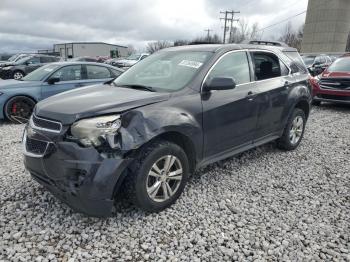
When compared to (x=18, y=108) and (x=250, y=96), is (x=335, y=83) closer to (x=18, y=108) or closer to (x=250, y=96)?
(x=250, y=96)

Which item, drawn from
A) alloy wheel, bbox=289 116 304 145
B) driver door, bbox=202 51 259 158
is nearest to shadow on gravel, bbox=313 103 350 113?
alloy wheel, bbox=289 116 304 145

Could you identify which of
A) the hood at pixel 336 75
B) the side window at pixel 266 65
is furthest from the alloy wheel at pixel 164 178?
the hood at pixel 336 75

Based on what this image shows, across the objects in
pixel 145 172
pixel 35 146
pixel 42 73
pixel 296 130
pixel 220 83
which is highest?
pixel 220 83

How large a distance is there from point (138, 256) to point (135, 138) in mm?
1010

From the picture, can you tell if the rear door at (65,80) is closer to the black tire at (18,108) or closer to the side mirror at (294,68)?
the black tire at (18,108)

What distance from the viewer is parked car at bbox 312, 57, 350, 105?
9039 millimetres

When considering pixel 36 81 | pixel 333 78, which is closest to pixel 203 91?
pixel 36 81

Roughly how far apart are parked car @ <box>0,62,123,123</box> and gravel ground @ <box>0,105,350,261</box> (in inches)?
120

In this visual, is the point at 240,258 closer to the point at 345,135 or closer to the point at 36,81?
the point at 345,135

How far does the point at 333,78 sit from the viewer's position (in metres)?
9.32

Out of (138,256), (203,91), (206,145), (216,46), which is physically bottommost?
(138,256)

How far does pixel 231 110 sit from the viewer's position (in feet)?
12.3

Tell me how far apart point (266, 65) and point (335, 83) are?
586 centimetres

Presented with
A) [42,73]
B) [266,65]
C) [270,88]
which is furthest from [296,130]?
[42,73]
